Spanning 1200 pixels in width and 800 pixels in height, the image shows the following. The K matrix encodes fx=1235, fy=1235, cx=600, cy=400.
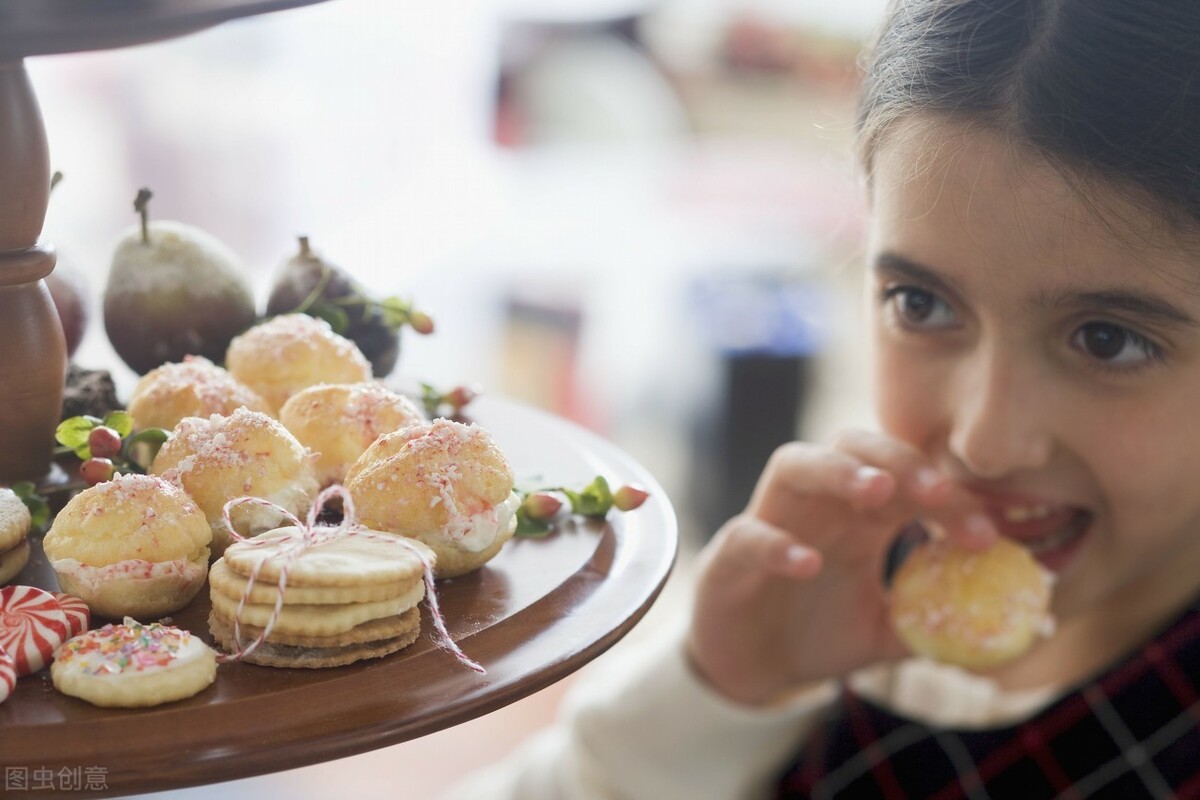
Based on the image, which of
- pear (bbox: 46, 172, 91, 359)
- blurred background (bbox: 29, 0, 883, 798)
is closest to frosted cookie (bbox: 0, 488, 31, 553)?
pear (bbox: 46, 172, 91, 359)

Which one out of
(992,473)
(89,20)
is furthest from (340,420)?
(992,473)

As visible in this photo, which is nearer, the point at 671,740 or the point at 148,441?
the point at 148,441

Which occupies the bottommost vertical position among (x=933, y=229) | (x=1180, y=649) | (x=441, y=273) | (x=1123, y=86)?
(x=441, y=273)

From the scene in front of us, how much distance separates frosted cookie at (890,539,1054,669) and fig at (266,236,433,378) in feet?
1.69

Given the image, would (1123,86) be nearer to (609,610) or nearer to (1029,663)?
(609,610)

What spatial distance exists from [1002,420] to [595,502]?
340 millimetres

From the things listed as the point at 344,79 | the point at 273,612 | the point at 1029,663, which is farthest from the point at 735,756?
the point at 344,79

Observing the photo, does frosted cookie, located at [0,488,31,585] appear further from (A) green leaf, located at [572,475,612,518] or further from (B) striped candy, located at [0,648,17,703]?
(A) green leaf, located at [572,475,612,518]

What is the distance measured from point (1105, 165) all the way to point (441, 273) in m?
2.69

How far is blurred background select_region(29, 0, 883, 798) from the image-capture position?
2896mm

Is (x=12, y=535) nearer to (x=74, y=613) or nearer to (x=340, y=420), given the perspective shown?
(x=74, y=613)

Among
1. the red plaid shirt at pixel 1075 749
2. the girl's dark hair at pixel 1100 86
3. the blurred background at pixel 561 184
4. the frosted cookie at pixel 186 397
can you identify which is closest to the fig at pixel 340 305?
the frosted cookie at pixel 186 397

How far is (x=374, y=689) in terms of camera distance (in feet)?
1.95

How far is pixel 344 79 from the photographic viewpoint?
3.33m
